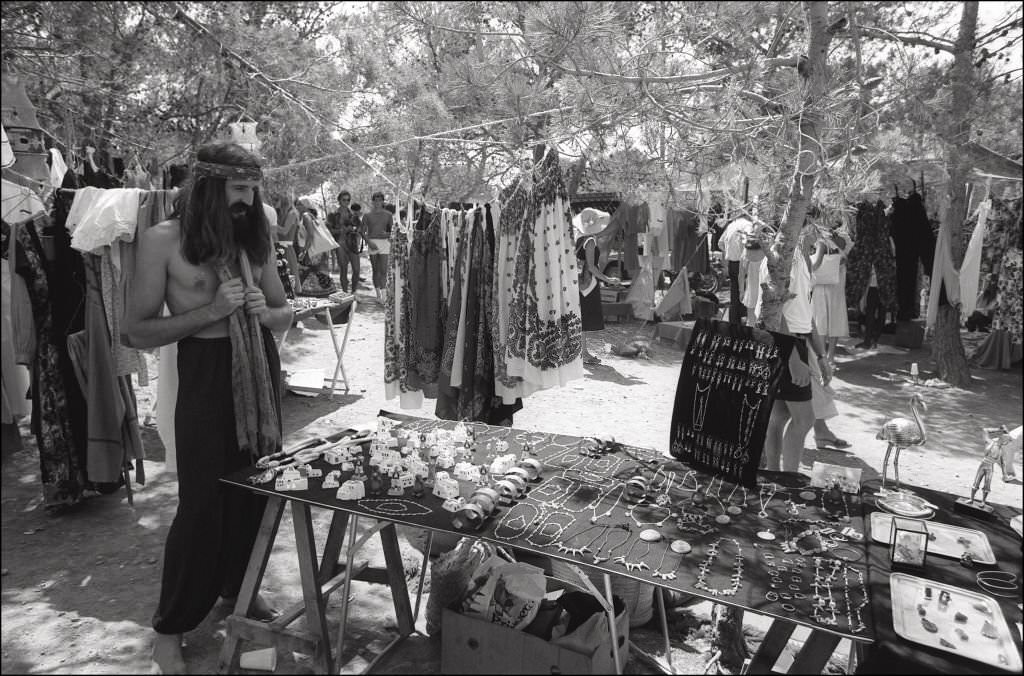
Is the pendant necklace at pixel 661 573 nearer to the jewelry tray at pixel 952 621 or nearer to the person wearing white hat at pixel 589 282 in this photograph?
the jewelry tray at pixel 952 621

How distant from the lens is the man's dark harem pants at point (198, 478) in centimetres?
245

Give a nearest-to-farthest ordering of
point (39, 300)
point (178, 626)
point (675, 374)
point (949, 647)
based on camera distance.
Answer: point (949, 647), point (178, 626), point (39, 300), point (675, 374)

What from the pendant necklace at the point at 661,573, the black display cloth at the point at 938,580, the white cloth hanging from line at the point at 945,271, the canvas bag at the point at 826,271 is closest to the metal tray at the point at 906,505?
the black display cloth at the point at 938,580

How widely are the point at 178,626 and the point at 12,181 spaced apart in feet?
7.54

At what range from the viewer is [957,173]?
612 cm

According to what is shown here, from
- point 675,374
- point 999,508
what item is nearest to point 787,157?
point 999,508

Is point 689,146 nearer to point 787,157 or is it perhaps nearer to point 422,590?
point 787,157

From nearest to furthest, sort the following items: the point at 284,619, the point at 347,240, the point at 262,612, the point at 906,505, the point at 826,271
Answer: the point at 906,505, the point at 284,619, the point at 262,612, the point at 826,271, the point at 347,240

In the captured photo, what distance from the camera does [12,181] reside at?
10.7 ft

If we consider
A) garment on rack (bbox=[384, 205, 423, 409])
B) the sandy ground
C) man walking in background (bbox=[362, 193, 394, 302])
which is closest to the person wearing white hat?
the sandy ground

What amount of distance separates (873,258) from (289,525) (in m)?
7.86

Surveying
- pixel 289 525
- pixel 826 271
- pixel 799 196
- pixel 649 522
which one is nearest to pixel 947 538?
pixel 649 522

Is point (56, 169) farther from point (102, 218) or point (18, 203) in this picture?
point (18, 203)

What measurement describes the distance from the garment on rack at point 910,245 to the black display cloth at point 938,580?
267 inches
